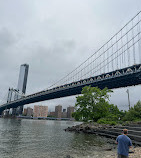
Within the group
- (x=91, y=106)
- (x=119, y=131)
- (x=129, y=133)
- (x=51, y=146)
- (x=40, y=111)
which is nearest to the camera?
(x=51, y=146)

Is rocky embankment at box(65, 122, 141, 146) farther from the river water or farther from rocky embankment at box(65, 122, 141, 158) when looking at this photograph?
the river water

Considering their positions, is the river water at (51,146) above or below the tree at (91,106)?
below

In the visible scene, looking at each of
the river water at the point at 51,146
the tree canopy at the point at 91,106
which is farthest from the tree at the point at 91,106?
the river water at the point at 51,146

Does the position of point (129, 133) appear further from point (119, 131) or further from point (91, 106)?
point (91, 106)

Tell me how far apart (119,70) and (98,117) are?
27041mm

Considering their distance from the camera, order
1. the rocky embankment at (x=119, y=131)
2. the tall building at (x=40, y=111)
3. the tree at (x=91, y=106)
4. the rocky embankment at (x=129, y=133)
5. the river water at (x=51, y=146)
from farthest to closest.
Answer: the tall building at (x=40, y=111) → the tree at (x=91, y=106) → the rocky embankment at (x=119, y=131) → the river water at (x=51, y=146) → the rocky embankment at (x=129, y=133)

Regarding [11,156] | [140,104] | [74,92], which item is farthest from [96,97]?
[74,92]

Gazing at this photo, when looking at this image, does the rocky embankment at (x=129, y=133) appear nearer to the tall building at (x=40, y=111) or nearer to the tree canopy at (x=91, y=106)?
the tree canopy at (x=91, y=106)

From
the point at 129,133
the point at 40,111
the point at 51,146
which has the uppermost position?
the point at 129,133

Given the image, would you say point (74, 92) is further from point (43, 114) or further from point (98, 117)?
point (43, 114)

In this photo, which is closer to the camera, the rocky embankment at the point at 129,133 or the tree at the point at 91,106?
the rocky embankment at the point at 129,133

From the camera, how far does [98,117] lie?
32.1 m

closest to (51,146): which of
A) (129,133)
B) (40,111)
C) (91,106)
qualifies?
(129,133)

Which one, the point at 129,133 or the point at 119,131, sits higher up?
the point at 129,133
